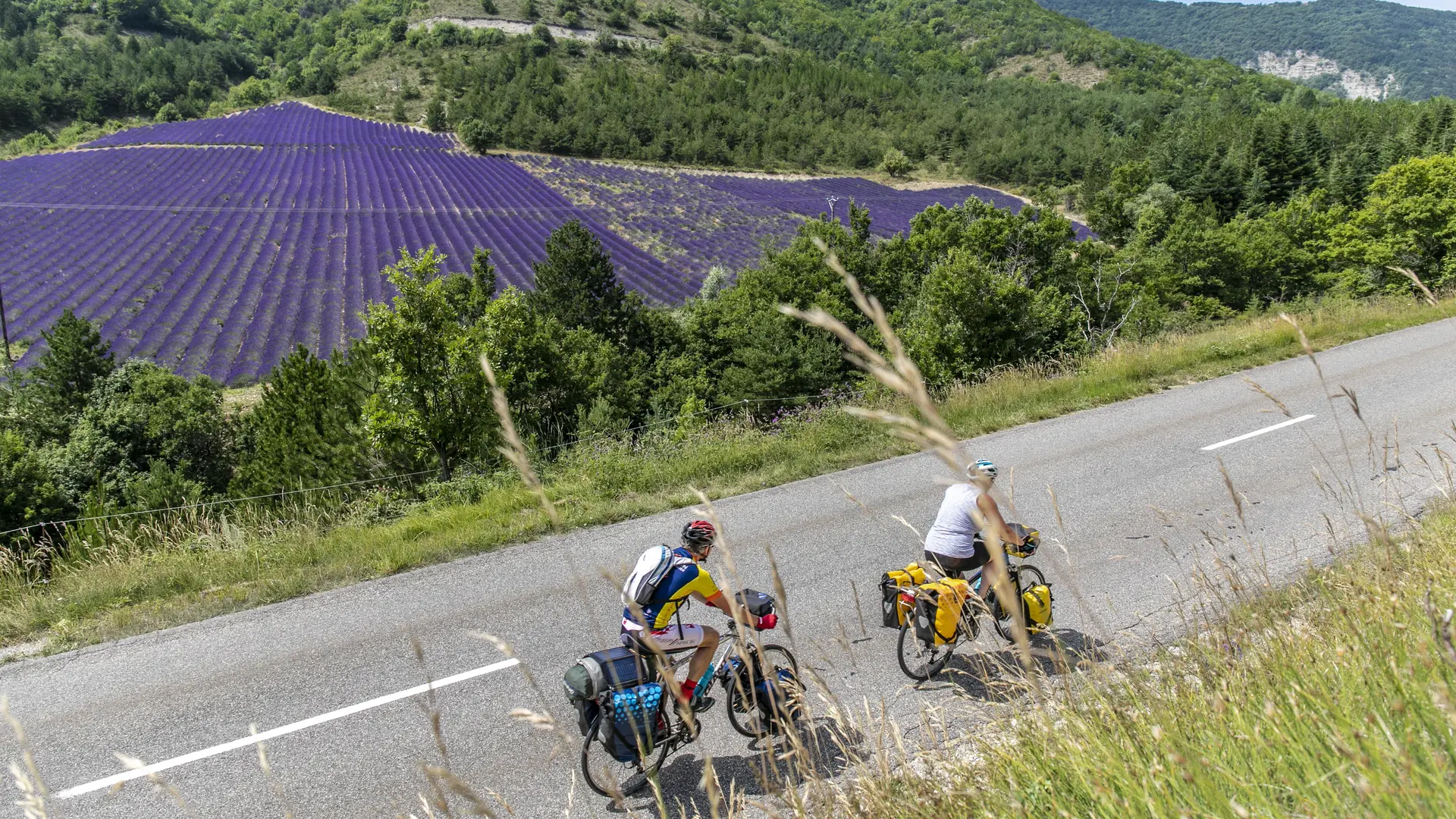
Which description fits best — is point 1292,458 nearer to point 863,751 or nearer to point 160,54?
point 863,751

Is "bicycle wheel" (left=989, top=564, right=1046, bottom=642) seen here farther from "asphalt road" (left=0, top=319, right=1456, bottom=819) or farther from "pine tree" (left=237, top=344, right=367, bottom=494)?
"pine tree" (left=237, top=344, right=367, bottom=494)

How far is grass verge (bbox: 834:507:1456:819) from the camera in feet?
5.51

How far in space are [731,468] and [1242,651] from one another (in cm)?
711

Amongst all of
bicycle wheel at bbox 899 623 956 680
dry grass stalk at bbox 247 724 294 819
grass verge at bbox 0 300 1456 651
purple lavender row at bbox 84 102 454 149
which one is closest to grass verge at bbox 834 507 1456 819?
dry grass stalk at bbox 247 724 294 819

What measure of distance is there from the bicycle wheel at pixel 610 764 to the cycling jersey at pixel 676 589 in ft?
1.94

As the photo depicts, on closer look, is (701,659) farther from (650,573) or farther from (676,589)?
(650,573)

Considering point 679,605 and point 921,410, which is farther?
point 679,605

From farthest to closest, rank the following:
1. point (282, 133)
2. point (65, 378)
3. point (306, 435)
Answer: point (282, 133), point (65, 378), point (306, 435)

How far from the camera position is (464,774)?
4.59 meters

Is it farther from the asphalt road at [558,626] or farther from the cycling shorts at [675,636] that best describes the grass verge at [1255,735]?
the cycling shorts at [675,636]

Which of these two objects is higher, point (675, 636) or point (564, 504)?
point (675, 636)

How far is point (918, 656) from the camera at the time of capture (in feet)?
17.9

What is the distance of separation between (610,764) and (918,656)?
208cm

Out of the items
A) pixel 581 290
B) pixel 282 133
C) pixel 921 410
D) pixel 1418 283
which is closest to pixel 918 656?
pixel 1418 283
